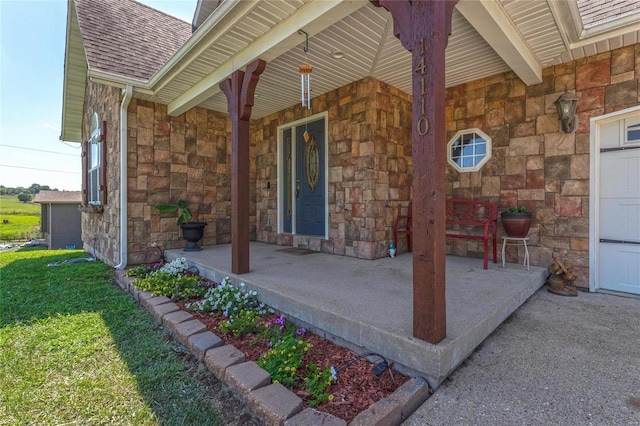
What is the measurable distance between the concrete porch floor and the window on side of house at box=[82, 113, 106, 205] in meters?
2.89

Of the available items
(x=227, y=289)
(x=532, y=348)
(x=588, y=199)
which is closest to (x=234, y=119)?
(x=227, y=289)

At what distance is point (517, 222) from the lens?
3.46 m

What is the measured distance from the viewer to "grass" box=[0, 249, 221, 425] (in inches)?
61.4

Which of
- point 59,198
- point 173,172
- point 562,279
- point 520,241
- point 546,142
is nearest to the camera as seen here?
point 562,279

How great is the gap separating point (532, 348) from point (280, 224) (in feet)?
14.1

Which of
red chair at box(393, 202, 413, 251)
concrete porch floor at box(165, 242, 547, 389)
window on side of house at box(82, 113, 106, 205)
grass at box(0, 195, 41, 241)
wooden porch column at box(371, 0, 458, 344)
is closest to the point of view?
wooden porch column at box(371, 0, 458, 344)

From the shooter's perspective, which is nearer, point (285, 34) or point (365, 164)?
point (285, 34)

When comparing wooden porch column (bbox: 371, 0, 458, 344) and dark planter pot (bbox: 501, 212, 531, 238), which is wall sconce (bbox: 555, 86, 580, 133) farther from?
wooden porch column (bbox: 371, 0, 458, 344)

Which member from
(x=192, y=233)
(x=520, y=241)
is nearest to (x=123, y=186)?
(x=192, y=233)

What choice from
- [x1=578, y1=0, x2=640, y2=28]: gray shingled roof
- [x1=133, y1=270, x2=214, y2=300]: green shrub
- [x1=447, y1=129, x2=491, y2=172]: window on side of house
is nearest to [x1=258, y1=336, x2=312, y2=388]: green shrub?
[x1=133, y1=270, x2=214, y2=300]: green shrub

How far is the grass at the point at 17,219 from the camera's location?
19984 mm

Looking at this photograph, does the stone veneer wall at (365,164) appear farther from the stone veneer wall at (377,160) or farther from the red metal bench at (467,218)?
the red metal bench at (467,218)

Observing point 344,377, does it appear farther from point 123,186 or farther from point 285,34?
point 123,186

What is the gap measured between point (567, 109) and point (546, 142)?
0.41 metres
